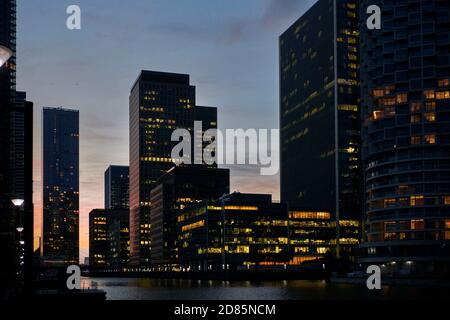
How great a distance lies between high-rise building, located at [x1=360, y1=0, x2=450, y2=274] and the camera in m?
178

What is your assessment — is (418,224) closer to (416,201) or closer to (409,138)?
(416,201)

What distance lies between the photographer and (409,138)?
184875 mm

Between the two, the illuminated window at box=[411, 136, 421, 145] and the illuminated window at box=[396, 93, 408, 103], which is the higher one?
the illuminated window at box=[396, 93, 408, 103]

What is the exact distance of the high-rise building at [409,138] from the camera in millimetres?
177625

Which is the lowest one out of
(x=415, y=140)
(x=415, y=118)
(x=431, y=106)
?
(x=415, y=140)

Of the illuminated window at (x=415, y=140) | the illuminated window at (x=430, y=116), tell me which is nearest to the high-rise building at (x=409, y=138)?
the illuminated window at (x=430, y=116)

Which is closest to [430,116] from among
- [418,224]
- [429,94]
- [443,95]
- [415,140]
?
[429,94]

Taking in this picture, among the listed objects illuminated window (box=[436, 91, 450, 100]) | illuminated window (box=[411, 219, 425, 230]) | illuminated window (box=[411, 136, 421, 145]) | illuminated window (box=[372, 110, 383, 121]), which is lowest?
illuminated window (box=[411, 219, 425, 230])

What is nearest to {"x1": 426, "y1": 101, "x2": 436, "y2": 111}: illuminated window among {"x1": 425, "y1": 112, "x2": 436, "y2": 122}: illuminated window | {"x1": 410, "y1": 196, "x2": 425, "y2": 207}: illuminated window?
{"x1": 425, "y1": 112, "x2": 436, "y2": 122}: illuminated window

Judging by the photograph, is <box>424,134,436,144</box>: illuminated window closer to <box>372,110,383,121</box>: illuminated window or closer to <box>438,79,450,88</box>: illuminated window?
<box>438,79,450,88</box>: illuminated window
